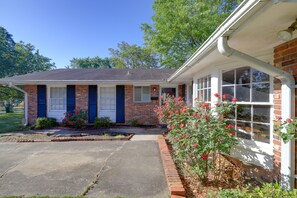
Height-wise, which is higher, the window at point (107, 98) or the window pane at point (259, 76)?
the window pane at point (259, 76)

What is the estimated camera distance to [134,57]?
32125mm

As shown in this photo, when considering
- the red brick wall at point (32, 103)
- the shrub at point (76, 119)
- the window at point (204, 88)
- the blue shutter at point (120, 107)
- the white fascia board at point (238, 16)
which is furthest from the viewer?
the blue shutter at point (120, 107)

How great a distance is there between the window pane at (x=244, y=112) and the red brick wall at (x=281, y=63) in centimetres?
65

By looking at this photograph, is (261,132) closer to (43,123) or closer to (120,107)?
(120,107)

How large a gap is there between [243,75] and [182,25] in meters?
12.9

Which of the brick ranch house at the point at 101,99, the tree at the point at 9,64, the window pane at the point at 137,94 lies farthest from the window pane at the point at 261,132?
the tree at the point at 9,64

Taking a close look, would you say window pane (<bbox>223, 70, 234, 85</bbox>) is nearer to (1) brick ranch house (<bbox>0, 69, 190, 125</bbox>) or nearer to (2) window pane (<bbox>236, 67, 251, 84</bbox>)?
(2) window pane (<bbox>236, 67, 251, 84</bbox>)

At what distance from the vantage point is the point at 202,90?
5594 mm

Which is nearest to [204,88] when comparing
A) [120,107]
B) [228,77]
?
[228,77]

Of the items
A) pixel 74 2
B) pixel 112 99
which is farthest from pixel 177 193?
pixel 74 2

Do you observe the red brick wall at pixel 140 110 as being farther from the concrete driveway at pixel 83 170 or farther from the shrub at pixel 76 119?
the concrete driveway at pixel 83 170

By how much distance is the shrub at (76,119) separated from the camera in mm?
9000

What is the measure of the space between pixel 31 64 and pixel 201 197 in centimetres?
3663

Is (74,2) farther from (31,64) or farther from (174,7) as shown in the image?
(31,64)
